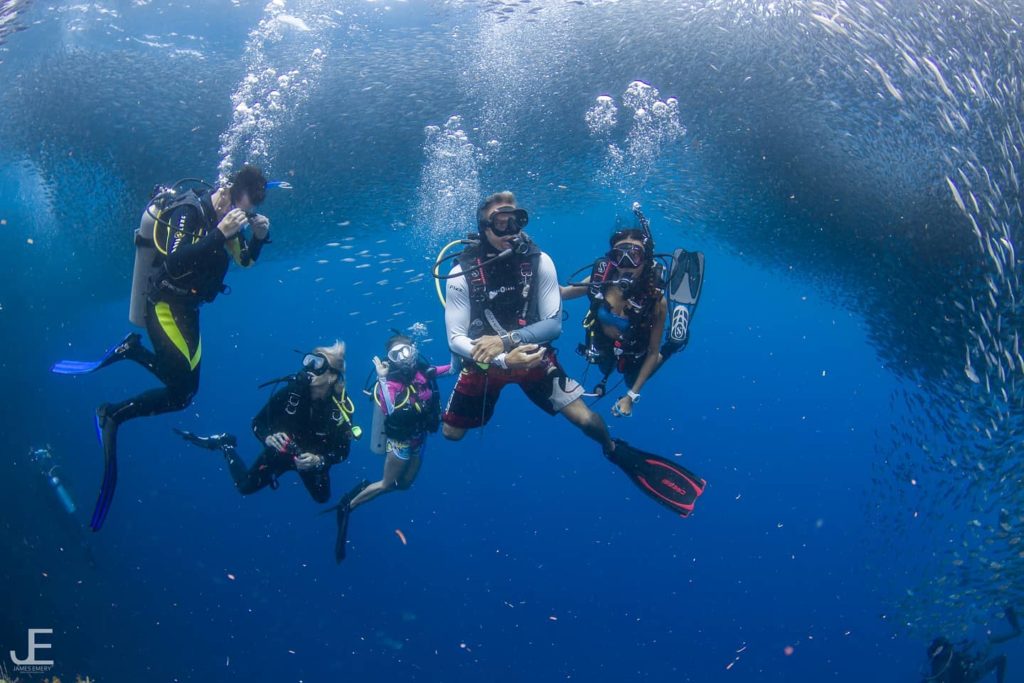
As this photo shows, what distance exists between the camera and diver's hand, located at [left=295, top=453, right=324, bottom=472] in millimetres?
6969

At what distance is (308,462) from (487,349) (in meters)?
3.65

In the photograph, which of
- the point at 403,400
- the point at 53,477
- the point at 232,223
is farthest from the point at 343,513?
the point at 53,477

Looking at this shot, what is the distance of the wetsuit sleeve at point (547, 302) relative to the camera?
17.7ft

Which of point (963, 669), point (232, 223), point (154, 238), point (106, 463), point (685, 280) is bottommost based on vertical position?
point (963, 669)

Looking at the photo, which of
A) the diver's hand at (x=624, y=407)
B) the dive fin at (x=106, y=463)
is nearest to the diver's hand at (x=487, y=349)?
the diver's hand at (x=624, y=407)

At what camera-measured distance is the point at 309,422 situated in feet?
22.5

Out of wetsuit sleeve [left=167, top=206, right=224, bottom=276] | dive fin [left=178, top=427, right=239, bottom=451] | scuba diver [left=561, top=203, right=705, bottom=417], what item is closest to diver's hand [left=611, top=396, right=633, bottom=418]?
scuba diver [left=561, top=203, right=705, bottom=417]

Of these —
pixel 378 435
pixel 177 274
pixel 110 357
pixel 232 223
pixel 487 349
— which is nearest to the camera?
pixel 487 349

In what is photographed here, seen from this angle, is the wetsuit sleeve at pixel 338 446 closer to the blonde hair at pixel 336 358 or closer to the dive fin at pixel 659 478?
the blonde hair at pixel 336 358

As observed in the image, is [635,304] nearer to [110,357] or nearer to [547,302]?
[547,302]

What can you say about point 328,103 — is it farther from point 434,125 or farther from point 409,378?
point 409,378

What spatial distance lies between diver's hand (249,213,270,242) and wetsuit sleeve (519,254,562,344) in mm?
2920

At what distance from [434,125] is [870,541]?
82.7ft

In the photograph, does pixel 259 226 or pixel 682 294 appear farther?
pixel 682 294
